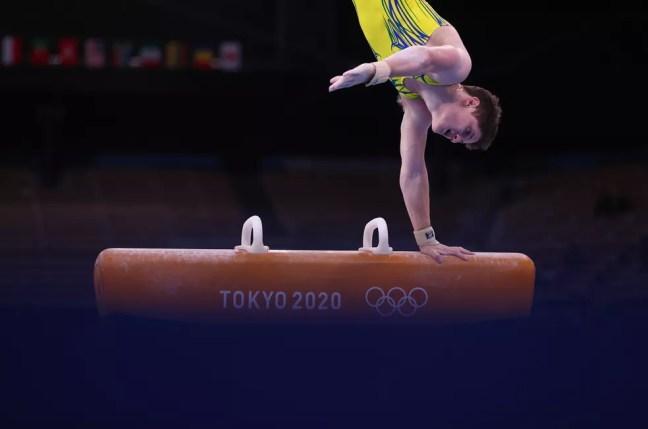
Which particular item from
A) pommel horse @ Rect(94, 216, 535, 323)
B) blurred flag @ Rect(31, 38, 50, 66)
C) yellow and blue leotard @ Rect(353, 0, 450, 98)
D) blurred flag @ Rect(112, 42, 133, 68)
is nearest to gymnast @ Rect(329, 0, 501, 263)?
yellow and blue leotard @ Rect(353, 0, 450, 98)

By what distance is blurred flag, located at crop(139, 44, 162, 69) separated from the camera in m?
9.55

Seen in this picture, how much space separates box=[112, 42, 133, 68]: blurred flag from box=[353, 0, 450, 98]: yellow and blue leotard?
5683 millimetres

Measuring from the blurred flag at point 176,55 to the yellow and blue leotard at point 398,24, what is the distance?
558 centimetres

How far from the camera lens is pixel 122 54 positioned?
31.3ft

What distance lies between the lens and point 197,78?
379 inches

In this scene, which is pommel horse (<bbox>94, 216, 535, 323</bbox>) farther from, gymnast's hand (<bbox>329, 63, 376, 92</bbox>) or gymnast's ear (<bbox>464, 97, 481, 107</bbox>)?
gymnast's hand (<bbox>329, 63, 376, 92</bbox>)

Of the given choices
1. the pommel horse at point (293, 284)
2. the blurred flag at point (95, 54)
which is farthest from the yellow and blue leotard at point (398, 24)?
the blurred flag at point (95, 54)

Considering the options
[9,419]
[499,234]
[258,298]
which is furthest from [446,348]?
[499,234]

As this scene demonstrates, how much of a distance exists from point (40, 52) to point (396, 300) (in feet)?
21.5

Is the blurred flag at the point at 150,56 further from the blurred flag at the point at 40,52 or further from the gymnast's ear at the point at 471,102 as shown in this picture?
the gymnast's ear at the point at 471,102

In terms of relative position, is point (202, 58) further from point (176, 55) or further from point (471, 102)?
point (471, 102)

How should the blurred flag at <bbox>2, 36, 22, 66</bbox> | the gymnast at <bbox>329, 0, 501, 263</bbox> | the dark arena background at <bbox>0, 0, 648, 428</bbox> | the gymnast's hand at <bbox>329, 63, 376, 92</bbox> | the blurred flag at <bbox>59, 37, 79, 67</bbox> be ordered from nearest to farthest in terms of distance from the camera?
the gymnast's hand at <bbox>329, 63, 376, 92</bbox> → the gymnast at <bbox>329, 0, 501, 263</bbox> → the dark arena background at <bbox>0, 0, 648, 428</bbox> → the blurred flag at <bbox>2, 36, 22, 66</bbox> → the blurred flag at <bbox>59, 37, 79, 67</bbox>

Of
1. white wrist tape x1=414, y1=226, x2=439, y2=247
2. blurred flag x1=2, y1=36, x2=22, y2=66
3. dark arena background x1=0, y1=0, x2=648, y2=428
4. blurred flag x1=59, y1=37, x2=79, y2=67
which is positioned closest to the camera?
Answer: white wrist tape x1=414, y1=226, x2=439, y2=247

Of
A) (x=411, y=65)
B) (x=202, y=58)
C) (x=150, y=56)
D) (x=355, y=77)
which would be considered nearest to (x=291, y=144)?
(x=202, y=58)
